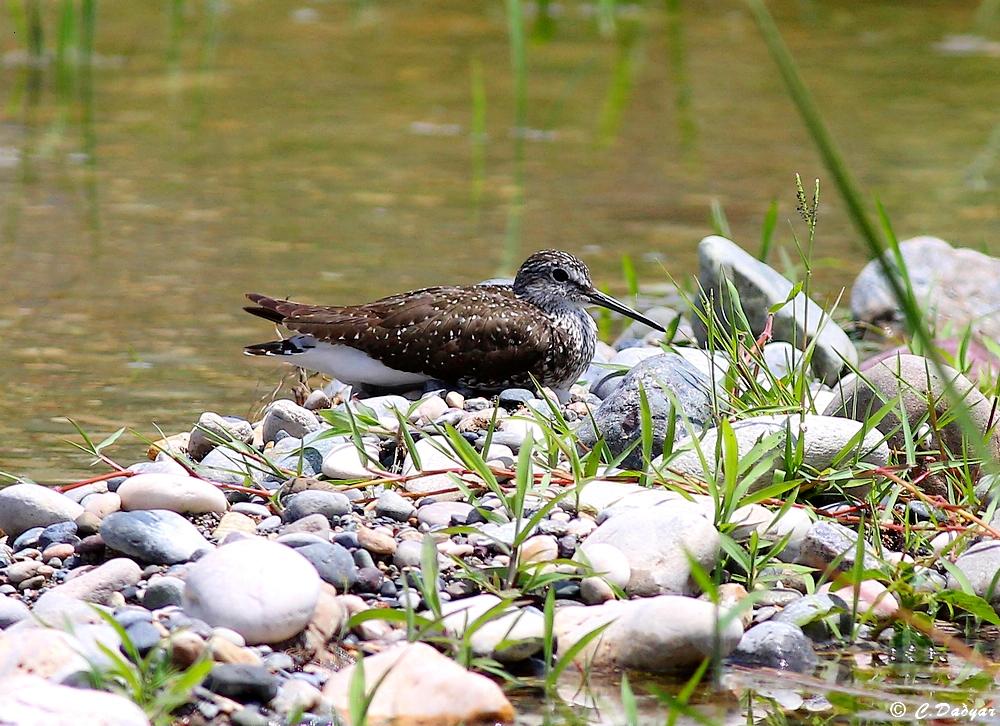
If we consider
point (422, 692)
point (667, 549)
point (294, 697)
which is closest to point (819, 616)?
point (667, 549)

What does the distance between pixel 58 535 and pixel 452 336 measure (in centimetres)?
188

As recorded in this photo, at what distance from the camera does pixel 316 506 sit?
4.15 m

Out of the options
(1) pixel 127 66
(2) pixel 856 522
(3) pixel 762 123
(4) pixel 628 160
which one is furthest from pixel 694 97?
(2) pixel 856 522

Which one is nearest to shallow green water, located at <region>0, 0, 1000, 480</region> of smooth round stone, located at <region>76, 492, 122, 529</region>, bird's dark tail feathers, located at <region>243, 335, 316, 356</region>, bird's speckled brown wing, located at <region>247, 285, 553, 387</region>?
→ bird's dark tail feathers, located at <region>243, 335, 316, 356</region>

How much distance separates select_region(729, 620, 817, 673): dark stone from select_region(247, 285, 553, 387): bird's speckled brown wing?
2023 mm

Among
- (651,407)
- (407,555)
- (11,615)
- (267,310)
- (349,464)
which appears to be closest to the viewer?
(11,615)

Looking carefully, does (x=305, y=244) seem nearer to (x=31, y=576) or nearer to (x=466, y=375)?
(x=466, y=375)

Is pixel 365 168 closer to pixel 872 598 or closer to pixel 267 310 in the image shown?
pixel 267 310

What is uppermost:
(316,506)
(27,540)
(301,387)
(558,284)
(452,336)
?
(558,284)

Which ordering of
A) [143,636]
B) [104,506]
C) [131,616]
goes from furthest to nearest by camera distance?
[104,506] < [131,616] < [143,636]

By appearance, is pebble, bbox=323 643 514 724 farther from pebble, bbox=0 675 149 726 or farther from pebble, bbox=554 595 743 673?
pebble, bbox=0 675 149 726

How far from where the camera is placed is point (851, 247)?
8.77 m

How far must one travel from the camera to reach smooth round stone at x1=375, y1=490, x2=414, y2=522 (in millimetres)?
4223

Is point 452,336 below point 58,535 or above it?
above
